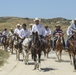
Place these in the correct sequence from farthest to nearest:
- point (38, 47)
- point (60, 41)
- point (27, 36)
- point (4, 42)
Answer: point (4, 42) < point (60, 41) < point (27, 36) < point (38, 47)

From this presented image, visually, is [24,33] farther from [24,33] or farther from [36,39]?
[36,39]

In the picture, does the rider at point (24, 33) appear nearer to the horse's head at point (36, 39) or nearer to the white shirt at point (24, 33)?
the white shirt at point (24, 33)

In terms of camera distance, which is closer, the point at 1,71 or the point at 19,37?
the point at 1,71

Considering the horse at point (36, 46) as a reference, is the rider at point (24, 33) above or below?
above

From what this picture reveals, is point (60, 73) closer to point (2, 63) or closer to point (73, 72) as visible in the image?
point (73, 72)

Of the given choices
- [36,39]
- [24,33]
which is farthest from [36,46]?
[24,33]

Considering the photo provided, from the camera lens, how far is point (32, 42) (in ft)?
64.1

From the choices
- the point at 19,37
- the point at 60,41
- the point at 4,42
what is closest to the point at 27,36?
the point at 19,37

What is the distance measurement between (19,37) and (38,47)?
516 cm

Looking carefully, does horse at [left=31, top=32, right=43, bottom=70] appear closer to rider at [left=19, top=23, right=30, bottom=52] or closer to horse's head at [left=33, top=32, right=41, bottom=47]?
horse's head at [left=33, top=32, right=41, bottom=47]

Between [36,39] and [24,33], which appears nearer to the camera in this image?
[36,39]

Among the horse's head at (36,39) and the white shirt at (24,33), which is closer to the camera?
the horse's head at (36,39)

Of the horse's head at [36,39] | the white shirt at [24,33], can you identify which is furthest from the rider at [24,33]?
the horse's head at [36,39]

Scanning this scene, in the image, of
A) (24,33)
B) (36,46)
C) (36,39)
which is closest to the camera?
(36,39)
